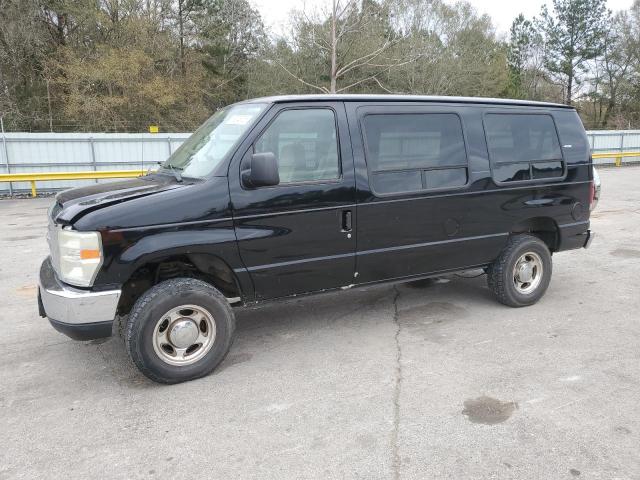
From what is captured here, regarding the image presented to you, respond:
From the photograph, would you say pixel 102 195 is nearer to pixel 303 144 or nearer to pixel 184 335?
pixel 184 335

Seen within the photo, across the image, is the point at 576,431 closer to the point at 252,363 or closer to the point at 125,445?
the point at 252,363

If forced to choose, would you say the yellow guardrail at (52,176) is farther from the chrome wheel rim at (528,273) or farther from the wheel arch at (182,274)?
the chrome wheel rim at (528,273)

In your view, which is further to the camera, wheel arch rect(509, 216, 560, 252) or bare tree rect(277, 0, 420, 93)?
bare tree rect(277, 0, 420, 93)

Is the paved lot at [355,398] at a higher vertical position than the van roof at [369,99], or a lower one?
lower

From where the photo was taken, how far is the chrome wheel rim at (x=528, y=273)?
5.28 m

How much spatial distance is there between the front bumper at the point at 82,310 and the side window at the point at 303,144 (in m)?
1.52

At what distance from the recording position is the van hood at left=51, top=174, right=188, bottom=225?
11.4 feet

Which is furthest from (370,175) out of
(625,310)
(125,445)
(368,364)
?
(625,310)

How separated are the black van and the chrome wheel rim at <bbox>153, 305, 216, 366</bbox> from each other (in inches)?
0.4

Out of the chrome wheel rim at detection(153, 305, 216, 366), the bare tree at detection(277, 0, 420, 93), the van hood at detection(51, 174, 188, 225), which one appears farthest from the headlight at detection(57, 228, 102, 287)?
the bare tree at detection(277, 0, 420, 93)

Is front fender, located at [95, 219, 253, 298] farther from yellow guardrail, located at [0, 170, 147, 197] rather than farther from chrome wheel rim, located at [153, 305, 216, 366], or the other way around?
yellow guardrail, located at [0, 170, 147, 197]

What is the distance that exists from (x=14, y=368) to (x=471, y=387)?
351 centimetres

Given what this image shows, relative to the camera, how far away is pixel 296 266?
4090 mm

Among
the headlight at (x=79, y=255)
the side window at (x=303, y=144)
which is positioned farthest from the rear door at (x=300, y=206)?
the headlight at (x=79, y=255)
